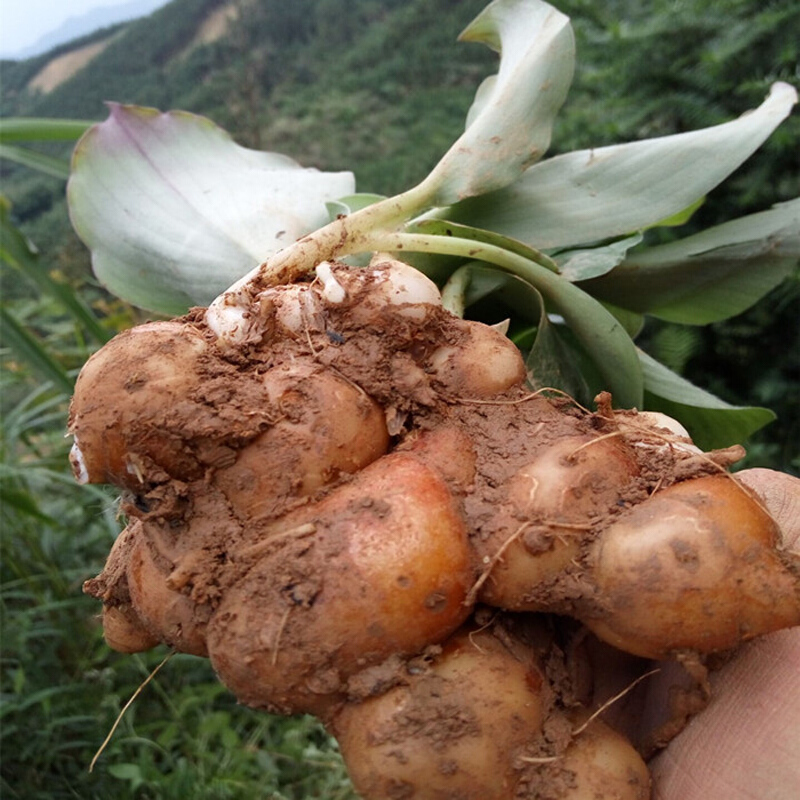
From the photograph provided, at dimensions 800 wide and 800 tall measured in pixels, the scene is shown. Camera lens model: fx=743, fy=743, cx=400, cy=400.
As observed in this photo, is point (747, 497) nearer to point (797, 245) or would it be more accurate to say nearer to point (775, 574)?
point (775, 574)

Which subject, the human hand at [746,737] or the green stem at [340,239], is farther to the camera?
the green stem at [340,239]

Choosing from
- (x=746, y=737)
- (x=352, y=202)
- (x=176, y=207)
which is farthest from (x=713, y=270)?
(x=176, y=207)

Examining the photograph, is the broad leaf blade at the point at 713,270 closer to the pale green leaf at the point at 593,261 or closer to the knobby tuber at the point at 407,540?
the pale green leaf at the point at 593,261

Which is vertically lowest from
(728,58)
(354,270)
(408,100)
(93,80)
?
(408,100)

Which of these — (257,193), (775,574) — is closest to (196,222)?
(257,193)

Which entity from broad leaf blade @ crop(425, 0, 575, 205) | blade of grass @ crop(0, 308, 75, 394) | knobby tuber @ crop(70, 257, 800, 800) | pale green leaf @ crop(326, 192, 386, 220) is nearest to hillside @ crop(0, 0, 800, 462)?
broad leaf blade @ crop(425, 0, 575, 205)

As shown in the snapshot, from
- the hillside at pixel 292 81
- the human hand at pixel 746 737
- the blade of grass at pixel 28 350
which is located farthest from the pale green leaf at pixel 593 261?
the hillside at pixel 292 81

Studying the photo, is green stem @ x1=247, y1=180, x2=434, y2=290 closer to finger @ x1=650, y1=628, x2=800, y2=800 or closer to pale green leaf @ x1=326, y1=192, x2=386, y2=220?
pale green leaf @ x1=326, y1=192, x2=386, y2=220
